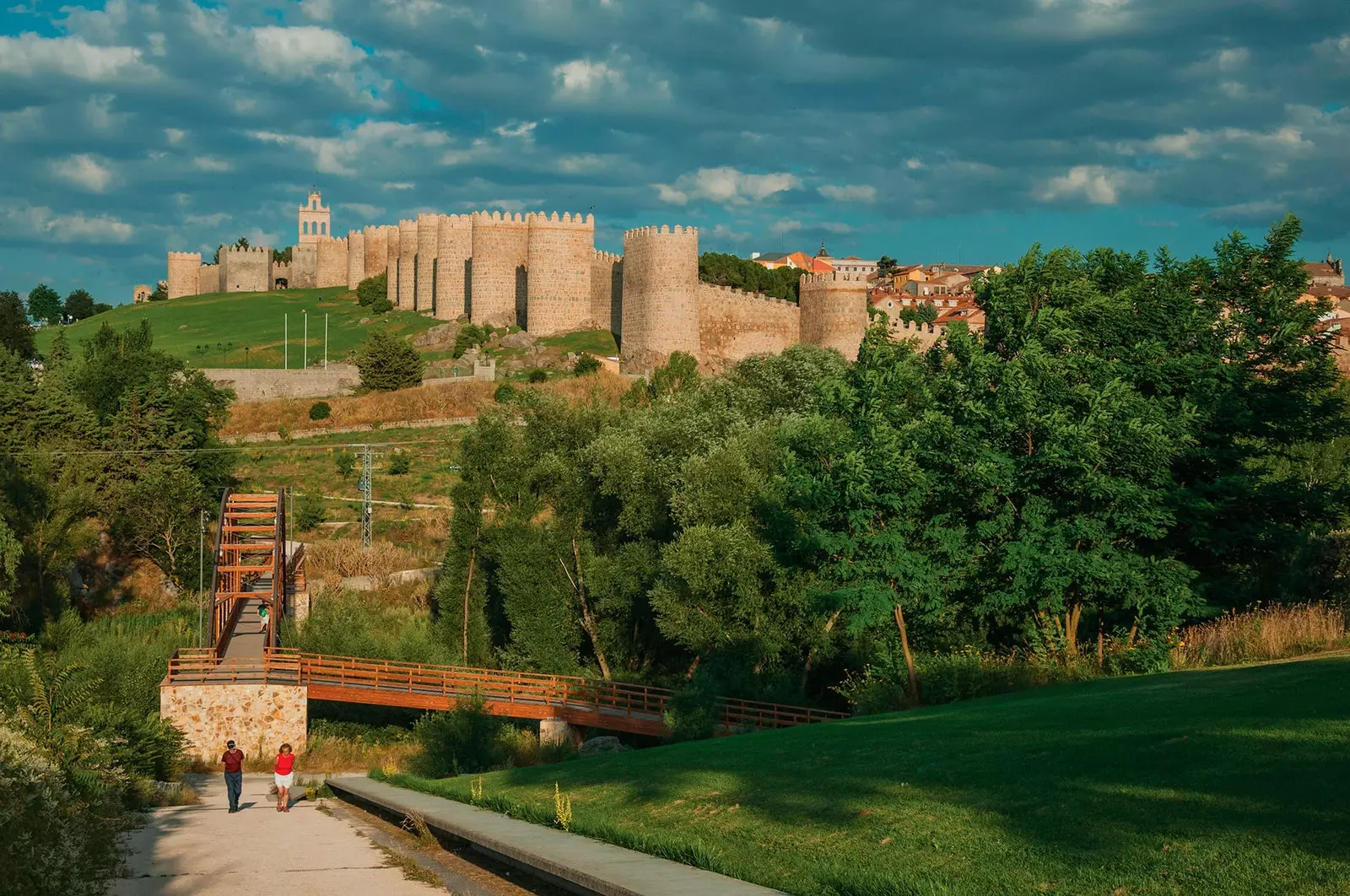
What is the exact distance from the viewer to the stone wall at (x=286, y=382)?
2653 inches

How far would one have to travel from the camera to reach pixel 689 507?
29594mm

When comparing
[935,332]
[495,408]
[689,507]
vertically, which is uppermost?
[935,332]

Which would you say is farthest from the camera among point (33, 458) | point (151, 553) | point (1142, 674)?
point (151, 553)

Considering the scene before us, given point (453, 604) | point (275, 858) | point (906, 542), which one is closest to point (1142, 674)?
point (906, 542)

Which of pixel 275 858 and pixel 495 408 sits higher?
pixel 495 408

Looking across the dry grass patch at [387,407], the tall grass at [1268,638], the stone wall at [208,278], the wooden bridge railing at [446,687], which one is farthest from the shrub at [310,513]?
the stone wall at [208,278]

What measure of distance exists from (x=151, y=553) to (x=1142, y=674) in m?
36.3

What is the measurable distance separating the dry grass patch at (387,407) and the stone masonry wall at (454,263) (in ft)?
58.0

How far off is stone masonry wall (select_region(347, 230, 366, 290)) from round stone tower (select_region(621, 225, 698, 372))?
38179 millimetres

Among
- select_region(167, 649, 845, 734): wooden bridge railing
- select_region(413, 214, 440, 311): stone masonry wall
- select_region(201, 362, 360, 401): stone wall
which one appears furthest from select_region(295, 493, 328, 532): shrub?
select_region(413, 214, 440, 311): stone masonry wall

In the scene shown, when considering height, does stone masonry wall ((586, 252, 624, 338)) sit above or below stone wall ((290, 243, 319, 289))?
below

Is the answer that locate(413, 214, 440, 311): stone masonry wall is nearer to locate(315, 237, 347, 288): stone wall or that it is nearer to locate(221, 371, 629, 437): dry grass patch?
locate(221, 371, 629, 437): dry grass patch

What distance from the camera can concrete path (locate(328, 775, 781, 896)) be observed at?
24.6 ft

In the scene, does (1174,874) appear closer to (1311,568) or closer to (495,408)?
(1311,568)
